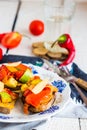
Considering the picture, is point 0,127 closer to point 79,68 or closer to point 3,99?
point 3,99

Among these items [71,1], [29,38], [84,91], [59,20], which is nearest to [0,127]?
[84,91]

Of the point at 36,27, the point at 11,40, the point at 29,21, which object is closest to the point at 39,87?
the point at 11,40

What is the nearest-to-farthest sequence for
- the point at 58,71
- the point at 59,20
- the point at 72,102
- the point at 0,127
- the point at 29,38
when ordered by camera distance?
the point at 0,127
the point at 72,102
the point at 58,71
the point at 29,38
the point at 59,20

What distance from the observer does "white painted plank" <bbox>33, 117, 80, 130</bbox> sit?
86cm

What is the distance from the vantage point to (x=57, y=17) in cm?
151

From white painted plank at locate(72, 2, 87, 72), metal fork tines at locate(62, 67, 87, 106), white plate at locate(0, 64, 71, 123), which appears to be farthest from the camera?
white painted plank at locate(72, 2, 87, 72)

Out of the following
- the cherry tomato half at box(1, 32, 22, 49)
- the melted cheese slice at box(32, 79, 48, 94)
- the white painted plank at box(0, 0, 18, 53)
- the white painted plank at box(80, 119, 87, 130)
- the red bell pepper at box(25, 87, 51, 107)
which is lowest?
the white painted plank at box(80, 119, 87, 130)

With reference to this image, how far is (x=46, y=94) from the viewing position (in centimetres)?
86

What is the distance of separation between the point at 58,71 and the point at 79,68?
79 mm

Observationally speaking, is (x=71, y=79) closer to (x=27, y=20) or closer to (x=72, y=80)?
(x=72, y=80)

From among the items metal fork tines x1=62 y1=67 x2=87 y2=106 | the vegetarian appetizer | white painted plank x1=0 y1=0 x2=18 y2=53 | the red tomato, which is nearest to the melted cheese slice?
the vegetarian appetizer

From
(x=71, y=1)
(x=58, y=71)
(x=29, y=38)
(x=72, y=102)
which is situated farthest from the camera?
(x=71, y=1)

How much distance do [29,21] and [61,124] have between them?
27.5 inches

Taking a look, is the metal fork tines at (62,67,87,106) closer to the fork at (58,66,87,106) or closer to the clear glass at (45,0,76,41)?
the fork at (58,66,87,106)
